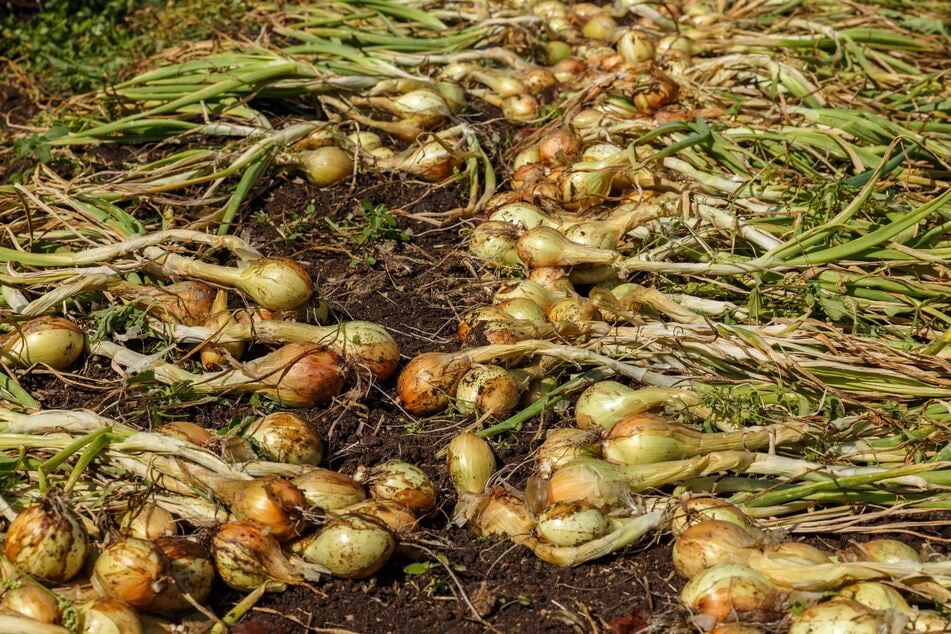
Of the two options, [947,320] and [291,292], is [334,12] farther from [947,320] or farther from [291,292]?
[947,320]

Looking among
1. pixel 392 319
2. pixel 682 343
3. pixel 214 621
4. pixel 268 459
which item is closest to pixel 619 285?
pixel 682 343

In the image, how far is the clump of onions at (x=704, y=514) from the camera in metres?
2.41

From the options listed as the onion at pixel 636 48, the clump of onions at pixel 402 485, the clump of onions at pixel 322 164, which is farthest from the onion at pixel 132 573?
the onion at pixel 636 48

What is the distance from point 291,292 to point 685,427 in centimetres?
126

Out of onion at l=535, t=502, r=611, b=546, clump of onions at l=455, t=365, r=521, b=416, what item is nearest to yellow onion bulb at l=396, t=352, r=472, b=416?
clump of onions at l=455, t=365, r=521, b=416

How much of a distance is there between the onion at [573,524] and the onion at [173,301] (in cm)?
135

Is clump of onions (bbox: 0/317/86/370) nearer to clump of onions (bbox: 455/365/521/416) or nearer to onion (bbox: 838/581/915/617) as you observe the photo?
clump of onions (bbox: 455/365/521/416)

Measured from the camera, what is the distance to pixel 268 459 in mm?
2602

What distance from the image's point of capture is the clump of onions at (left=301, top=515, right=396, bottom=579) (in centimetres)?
229

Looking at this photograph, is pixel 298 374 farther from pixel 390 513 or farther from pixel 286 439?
pixel 390 513

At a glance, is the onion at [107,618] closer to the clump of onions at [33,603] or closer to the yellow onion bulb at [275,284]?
the clump of onions at [33,603]

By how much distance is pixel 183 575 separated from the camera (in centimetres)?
220

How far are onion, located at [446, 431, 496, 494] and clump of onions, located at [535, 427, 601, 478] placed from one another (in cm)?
14

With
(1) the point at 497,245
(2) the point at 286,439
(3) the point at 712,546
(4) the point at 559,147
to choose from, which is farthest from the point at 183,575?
(4) the point at 559,147
